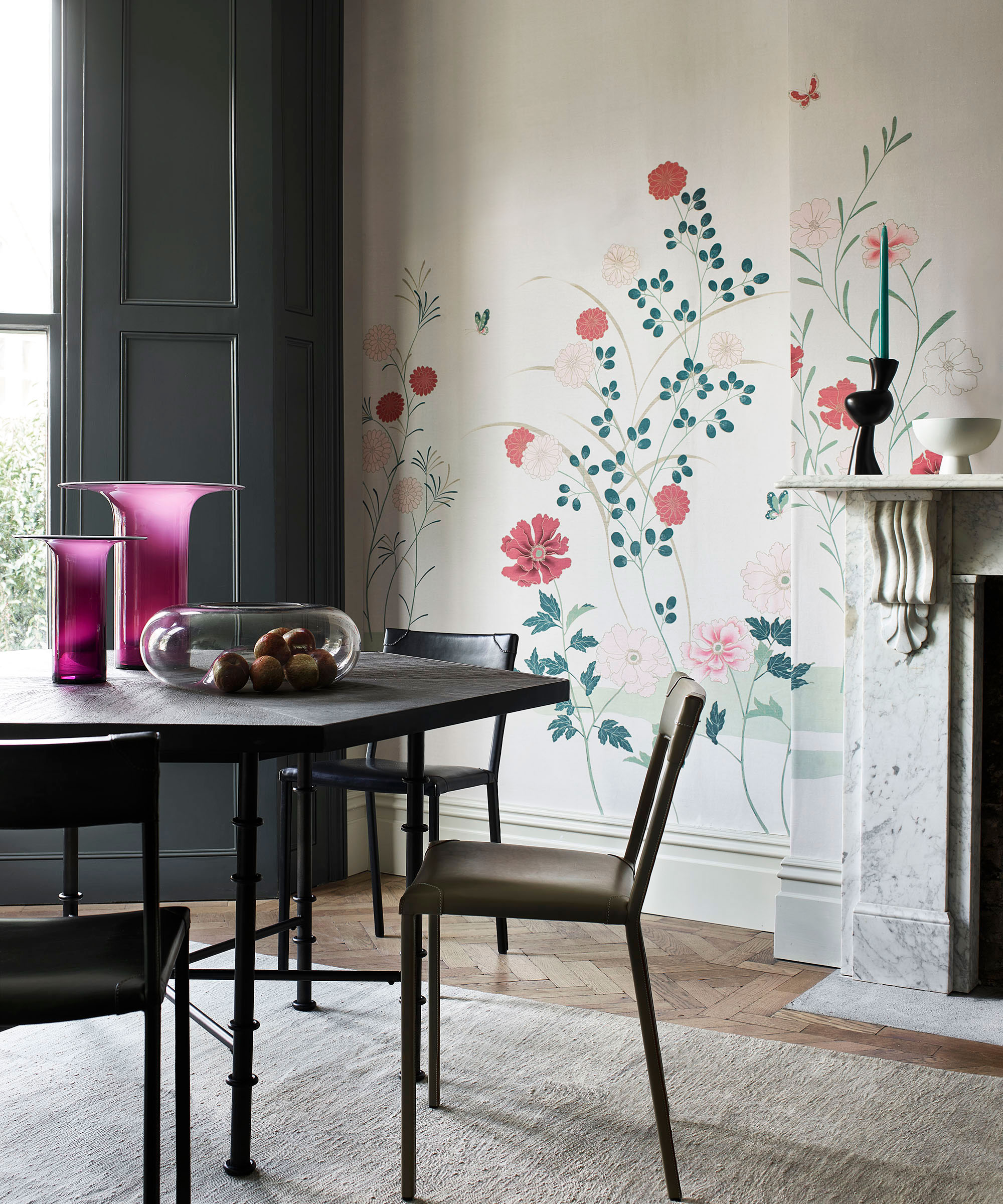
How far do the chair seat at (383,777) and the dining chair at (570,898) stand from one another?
92 centimetres

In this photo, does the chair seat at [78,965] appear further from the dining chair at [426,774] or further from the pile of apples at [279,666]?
the dining chair at [426,774]

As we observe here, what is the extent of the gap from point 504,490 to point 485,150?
3.57 feet

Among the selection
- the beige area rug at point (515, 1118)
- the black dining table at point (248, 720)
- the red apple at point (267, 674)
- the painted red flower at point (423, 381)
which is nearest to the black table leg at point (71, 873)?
the beige area rug at point (515, 1118)

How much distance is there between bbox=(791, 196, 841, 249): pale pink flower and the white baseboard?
161 centimetres

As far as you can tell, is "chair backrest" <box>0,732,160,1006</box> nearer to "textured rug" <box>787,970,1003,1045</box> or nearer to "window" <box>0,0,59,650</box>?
"textured rug" <box>787,970,1003,1045</box>

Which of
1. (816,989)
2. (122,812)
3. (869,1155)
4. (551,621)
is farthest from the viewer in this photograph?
(551,621)

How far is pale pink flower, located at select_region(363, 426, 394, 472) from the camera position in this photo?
3883 mm

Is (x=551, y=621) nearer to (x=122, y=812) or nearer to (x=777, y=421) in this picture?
(x=777, y=421)

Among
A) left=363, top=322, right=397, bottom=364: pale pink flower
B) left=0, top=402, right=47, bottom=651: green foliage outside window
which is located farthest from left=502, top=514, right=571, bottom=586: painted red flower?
left=0, top=402, right=47, bottom=651: green foliage outside window

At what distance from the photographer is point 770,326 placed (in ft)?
10.5

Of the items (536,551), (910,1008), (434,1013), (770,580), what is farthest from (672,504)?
(434,1013)

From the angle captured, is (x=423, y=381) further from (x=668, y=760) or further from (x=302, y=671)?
(x=668, y=760)

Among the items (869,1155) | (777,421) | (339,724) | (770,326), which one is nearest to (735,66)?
(770,326)

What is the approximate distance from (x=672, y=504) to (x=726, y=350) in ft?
1.51
